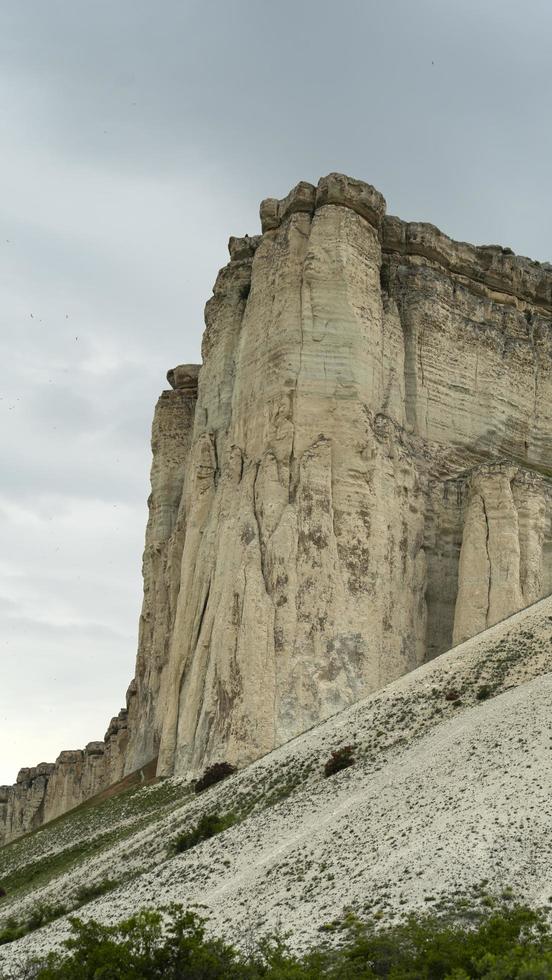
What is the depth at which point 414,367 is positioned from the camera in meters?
60.9

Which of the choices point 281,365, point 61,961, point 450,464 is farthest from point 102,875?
point 450,464

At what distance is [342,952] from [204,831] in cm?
1200

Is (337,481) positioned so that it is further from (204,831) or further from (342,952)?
(342,952)

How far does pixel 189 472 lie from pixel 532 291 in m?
23.7

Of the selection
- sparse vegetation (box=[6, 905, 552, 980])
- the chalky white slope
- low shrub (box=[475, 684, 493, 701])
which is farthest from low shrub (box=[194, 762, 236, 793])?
sparse vegetation (box=[6, 905, 552, 980])

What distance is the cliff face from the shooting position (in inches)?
1948

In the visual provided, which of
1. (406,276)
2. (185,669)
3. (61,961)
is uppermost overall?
(406,276)

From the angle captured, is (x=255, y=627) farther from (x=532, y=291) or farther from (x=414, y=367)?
(x=532, y=291)

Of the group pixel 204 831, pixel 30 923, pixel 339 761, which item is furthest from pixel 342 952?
pixel 30 923

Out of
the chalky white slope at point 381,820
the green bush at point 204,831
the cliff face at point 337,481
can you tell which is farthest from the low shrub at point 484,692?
the cliff face at point 337,481

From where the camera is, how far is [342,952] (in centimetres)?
1864

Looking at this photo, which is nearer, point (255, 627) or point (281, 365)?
point (255, 627)

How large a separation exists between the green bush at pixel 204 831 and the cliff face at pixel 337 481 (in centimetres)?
1445

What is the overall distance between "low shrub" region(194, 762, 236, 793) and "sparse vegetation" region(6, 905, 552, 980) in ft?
66.7
